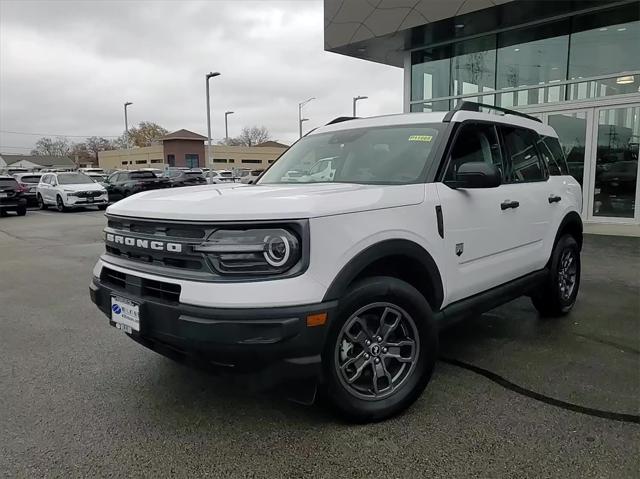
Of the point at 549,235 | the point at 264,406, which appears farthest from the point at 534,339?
the point at 264,406

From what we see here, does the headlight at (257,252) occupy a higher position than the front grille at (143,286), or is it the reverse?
the headlight at (257,252)

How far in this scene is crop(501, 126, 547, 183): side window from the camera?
173 inches

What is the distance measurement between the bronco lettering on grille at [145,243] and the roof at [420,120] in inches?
84.6

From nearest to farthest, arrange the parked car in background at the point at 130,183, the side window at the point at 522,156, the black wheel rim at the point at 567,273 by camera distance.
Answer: the side window at the point at 522,156 → the black wheel rim at the point at 567,273 → the parked car in background at the point at 130,183

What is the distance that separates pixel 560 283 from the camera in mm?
5086

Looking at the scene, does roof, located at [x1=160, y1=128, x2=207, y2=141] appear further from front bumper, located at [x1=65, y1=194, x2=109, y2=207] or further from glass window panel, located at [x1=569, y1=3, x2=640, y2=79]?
glass window panel, located at [x1=569, y1=3, x2=640, y2=79]

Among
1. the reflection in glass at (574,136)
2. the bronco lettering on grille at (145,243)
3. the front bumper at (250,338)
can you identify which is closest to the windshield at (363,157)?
the front bumper at (250,338)

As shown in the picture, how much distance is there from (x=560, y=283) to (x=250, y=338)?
3.77 meters

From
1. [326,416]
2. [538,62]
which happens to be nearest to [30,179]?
[538,62]

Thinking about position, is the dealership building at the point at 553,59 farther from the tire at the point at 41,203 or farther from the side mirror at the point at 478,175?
the tire at the point at 41,203

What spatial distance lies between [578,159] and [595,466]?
454 inches

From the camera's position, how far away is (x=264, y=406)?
3.24 m

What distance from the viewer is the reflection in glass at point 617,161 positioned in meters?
11.7

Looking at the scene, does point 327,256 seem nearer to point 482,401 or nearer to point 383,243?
point 383,243
